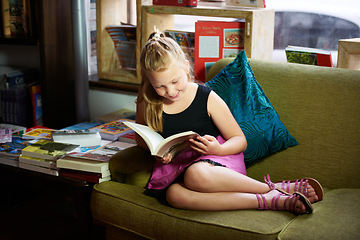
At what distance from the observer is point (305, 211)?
1479mm

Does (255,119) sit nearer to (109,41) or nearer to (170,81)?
(170,81)

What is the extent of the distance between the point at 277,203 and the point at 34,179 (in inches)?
40.9

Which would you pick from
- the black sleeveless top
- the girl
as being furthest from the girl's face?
the black sleeveless top

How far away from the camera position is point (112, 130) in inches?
87.7

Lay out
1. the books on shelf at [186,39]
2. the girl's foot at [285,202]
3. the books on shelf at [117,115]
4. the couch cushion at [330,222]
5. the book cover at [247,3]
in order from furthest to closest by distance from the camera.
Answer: the books on shelf at [117,115], the books on shelf at [186,39], the book cover at [247,3], the girl's foot at [285,202], the couch cushion at [330,222]

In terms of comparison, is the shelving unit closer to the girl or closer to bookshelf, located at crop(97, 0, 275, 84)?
bookshelf, located at crop(97, 0, 275, 84)

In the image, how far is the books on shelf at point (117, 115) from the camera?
8.31ft

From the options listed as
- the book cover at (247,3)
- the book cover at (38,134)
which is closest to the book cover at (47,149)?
the book cover at (38,134)

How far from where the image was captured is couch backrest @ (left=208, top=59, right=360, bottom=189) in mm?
1695

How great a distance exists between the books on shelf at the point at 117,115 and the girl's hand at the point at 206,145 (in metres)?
0.96

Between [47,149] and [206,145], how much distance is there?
775mm

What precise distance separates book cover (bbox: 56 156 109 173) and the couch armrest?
0.11 feet

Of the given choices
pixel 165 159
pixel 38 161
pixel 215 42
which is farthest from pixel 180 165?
pixel 215 42

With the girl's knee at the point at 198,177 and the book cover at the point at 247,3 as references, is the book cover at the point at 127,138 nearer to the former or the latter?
the girl's knee at the point at 198,177
